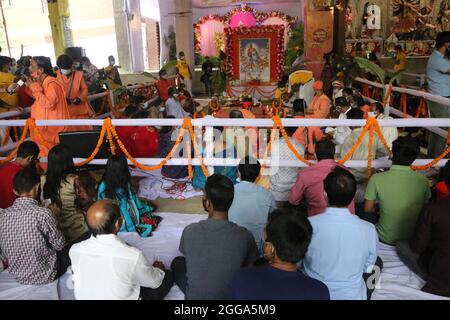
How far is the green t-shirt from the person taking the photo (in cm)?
291

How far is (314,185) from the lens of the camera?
303 cm

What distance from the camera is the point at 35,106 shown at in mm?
4617

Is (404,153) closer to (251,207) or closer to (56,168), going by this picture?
(251,207)

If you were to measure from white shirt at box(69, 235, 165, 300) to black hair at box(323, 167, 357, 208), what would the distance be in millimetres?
1069

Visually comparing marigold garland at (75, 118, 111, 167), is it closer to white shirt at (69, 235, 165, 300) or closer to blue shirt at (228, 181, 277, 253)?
blue shirt at (228, 181, 277, 253)

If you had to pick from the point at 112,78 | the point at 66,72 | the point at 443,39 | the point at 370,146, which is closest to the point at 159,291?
the point at 370,146

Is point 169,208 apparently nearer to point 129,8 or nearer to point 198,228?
point 198,228

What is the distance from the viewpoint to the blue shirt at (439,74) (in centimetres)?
512

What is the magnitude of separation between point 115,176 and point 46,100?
6.05 feet

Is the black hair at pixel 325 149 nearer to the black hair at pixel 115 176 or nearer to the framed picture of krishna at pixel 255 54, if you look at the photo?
the black hair at pixel 115 176

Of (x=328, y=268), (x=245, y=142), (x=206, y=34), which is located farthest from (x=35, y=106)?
(x=206, y=34)

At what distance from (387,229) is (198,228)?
1.73 metres

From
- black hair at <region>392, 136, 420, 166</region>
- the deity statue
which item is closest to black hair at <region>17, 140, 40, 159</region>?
black hair at <region>392, 136, 420, 166</region>

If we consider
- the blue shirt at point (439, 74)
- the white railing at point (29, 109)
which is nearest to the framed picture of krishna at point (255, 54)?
the white railing at point (29, 109)
